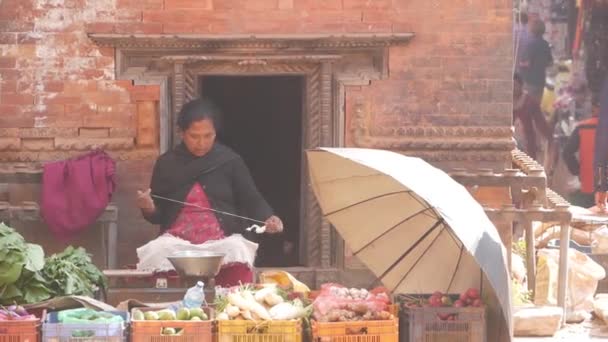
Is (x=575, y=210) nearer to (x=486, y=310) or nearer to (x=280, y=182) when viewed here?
(x=280, y=182)

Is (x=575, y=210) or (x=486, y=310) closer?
(x=486, y=310)

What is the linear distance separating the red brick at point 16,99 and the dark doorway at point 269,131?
271cm

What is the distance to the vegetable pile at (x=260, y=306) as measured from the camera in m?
8.34

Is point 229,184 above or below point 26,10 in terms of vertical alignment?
below

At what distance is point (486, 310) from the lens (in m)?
8.64

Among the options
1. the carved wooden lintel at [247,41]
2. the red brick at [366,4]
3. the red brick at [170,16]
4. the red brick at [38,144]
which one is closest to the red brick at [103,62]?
the carved wooden lintel at [247,41]

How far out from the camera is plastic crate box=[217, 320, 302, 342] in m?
8.25

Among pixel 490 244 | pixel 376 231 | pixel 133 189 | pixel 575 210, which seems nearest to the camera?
pixel 490 244

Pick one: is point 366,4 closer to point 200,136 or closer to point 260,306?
point 200,136

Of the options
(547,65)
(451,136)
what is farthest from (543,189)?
(547,65)

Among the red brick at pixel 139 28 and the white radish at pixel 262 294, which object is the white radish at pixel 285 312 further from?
the red brick at pixel 139 28

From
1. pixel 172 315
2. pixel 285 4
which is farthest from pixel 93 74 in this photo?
pixel 172 315

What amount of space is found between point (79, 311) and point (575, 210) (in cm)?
1204

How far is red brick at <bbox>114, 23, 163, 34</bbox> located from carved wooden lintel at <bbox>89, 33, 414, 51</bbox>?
10cm
